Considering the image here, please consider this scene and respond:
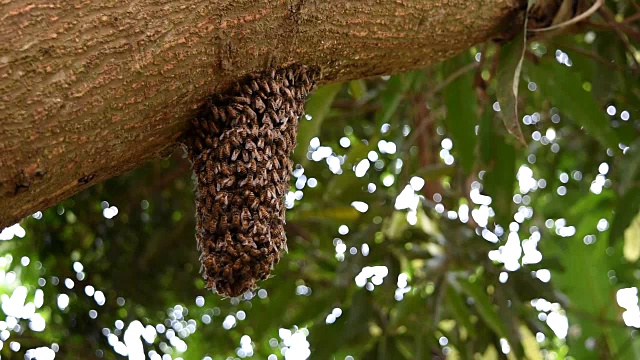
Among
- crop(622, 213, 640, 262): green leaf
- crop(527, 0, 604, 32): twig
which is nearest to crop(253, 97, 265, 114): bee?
crop(527, 0, 604, 32): twig

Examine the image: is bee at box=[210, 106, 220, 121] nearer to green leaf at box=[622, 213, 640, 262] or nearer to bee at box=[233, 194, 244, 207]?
bee at box=[233, 194, 244, 207]

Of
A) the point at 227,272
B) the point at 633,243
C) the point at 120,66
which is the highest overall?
the point at 120,66

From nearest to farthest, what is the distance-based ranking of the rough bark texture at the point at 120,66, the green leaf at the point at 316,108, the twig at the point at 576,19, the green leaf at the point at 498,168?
the rough bark texture at the point at 120,66 < the twig at the point at 576,19 < the green leaf at the point at 316,108 < the green leaf at the point at 498,168

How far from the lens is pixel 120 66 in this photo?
2.51ft

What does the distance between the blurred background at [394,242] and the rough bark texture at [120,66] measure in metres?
0.68

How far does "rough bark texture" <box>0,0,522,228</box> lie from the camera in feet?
2.30

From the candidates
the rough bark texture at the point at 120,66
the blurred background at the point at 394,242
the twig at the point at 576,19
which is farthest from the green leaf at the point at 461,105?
the rough bark texture at the point at 120,66

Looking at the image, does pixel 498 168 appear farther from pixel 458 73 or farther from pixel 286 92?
pixel 286 92

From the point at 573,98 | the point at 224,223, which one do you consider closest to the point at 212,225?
the point at 224,223

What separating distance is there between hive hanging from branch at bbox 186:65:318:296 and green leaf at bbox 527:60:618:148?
1.08 m

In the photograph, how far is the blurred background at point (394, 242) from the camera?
1.87 meters

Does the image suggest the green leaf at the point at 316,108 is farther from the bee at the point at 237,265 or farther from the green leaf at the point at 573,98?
the bee at the point at 237,265

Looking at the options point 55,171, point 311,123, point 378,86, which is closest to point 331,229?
point 378,86

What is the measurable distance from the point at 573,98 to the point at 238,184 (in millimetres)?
1167
